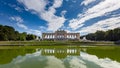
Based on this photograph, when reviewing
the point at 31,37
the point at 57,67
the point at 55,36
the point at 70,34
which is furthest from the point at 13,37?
the point at 57,67

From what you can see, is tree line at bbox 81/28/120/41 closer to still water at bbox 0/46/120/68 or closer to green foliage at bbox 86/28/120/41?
green foliage at bbox 86/28/120/41

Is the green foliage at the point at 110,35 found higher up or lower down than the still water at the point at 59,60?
Answer: higher up

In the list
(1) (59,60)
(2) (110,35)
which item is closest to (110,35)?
(2) (110,35)

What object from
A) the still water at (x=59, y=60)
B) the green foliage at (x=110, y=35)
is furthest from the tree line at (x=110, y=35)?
the still water at (x=59, y=60)

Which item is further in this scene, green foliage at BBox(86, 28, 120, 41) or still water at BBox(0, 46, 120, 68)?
green foliage at BBox(86, 28, 120, 41)

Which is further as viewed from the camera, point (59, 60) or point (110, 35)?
point (110, 35)

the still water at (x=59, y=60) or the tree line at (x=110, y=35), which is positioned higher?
the tree line at (x=110, y=35)

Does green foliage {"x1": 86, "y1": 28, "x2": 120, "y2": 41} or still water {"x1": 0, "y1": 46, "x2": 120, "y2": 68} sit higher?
green foliage {"x1": 86, "y1": 28, "x2": 120, "y2": 41}

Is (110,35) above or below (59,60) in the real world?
above

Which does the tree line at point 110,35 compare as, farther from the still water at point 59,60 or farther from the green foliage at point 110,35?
the still water at point 59,60


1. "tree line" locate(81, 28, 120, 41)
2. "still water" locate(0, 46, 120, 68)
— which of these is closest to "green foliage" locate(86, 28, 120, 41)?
"tree line" locate(81, 28, 120, 41)

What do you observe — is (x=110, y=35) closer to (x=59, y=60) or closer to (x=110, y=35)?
(x=110, y=35)

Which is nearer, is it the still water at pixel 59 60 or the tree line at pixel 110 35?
the still water at pixel 59 60

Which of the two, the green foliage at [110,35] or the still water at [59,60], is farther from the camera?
the green foliage at [110,35]
